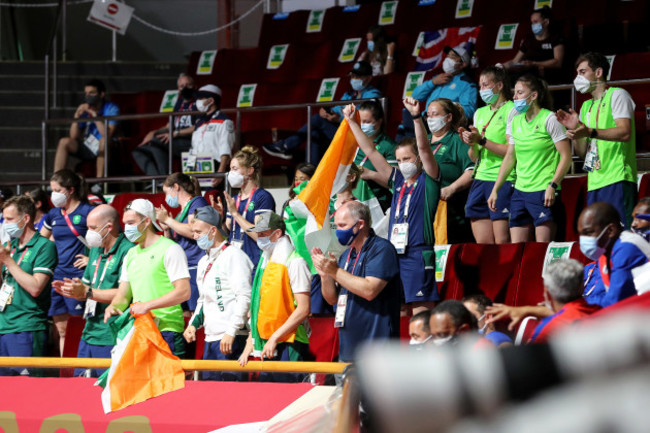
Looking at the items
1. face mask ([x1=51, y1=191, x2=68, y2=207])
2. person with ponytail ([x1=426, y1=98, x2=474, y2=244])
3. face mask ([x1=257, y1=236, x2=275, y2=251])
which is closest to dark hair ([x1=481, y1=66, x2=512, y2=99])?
person with ponytail ([x1=426, y1=98, x2=474, y2=244])

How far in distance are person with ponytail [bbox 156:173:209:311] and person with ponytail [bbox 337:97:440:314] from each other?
63.7 inches

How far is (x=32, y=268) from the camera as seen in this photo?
7160mm

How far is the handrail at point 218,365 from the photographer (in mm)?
4848

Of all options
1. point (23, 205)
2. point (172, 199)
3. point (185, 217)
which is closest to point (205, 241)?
point (185, 217)

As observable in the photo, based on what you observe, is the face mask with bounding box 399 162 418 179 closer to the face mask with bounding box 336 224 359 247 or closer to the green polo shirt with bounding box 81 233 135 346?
the face mask with bounding box 336 224 359 247

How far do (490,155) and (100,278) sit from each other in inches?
116

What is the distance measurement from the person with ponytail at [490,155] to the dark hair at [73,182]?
123 inches

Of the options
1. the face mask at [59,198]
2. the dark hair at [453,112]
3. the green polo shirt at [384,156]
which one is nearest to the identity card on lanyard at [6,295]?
the face mask at [59,198]

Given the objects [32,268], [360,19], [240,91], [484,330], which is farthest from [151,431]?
[360,19]

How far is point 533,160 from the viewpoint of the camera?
6664 millimetres

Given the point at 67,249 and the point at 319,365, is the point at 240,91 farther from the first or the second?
the point at 319,365

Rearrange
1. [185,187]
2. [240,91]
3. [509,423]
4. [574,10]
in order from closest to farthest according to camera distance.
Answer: [509,423] < [185,187] < [574,10] < [240,91]

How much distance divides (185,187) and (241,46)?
670 cm

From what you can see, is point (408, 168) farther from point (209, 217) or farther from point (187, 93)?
point (187, 93)
